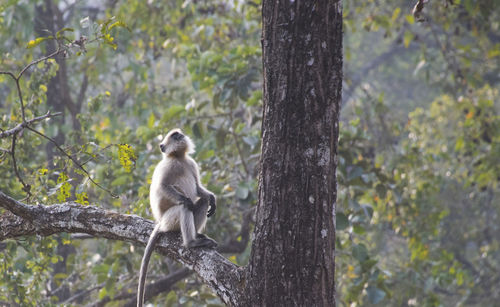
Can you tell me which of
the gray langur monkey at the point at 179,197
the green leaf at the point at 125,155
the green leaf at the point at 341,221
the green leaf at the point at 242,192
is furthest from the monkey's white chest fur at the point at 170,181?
the green leaf at the point at 341,221

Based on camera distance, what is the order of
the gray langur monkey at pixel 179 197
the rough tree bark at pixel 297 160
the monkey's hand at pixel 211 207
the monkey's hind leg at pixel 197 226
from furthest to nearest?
the monkey's hand at pixel 211 207, the gray langur monkey at pixel 179 197, the monkey's hind leg at pixel 197 226, the rough tree bark at pixel 297 160

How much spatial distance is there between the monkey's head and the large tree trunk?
2.26m

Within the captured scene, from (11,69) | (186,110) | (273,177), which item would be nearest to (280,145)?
(273,177)

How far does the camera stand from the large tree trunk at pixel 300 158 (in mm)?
2758

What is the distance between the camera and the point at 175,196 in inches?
174

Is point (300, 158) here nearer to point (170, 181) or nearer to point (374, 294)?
point (170, 181)

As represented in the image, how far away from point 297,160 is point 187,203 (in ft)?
5.62

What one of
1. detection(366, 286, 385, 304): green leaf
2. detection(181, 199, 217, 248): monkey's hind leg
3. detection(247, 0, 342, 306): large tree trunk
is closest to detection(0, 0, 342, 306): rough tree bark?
detection(247, 0, 342, 306): large tree trunk

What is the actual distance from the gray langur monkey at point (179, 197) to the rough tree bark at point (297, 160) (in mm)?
867

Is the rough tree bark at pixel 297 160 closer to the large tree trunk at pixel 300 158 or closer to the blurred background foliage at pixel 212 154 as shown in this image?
the large tree trunk at pixel 300 158

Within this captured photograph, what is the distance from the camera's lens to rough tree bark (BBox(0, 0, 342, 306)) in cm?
275

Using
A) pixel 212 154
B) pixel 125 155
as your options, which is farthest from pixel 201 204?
pixel 212 154

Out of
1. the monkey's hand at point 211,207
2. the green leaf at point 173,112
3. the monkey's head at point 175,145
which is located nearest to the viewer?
the monkey's hand at point 211,207

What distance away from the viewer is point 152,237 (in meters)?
3.48
